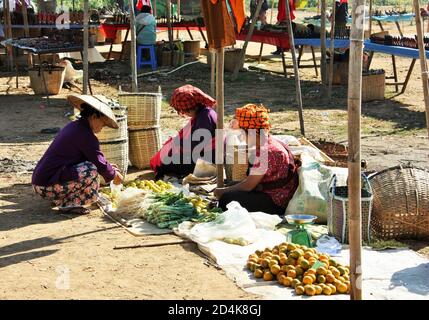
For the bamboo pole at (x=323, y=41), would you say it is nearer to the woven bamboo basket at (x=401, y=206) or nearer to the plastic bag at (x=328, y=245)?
the woven bamboo basket at (x=401, y=206)

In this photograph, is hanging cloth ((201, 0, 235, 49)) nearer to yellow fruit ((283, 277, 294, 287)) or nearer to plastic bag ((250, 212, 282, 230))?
plastic bag ((250, 212, 282, 230))

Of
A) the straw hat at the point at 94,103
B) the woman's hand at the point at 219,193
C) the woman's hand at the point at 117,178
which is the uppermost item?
the straw hat at the point at 94,103

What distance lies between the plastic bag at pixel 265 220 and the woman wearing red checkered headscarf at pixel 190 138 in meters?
1.52

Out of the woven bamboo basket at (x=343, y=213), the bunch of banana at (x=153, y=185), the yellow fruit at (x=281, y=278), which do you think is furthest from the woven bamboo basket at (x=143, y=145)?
the yellow fruit at (x=281, y=278)

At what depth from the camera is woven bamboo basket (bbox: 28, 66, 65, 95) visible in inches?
497

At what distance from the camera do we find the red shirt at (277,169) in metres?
6.02

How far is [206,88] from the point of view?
525 inches

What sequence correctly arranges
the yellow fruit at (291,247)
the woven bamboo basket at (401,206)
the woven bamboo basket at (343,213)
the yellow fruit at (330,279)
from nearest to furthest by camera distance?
1. the yellow fruit at (330,279)
2. the yellow fruit at (291,247)
3. the woven bamboo basket at (343,213)
4. the woven bamboo basket at (401,206)

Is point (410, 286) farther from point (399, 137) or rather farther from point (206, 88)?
point (206, 88)

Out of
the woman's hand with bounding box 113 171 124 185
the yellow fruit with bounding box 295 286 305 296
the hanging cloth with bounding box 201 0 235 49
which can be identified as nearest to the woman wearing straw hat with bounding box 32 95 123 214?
the woman's hand with bounding box 113 171 124 185

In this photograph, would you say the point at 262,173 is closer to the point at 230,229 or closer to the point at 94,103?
the point at 230,229

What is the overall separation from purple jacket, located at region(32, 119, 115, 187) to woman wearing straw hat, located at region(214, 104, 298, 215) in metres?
1.10

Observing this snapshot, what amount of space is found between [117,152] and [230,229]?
6.91 ft

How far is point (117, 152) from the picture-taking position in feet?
24.0
